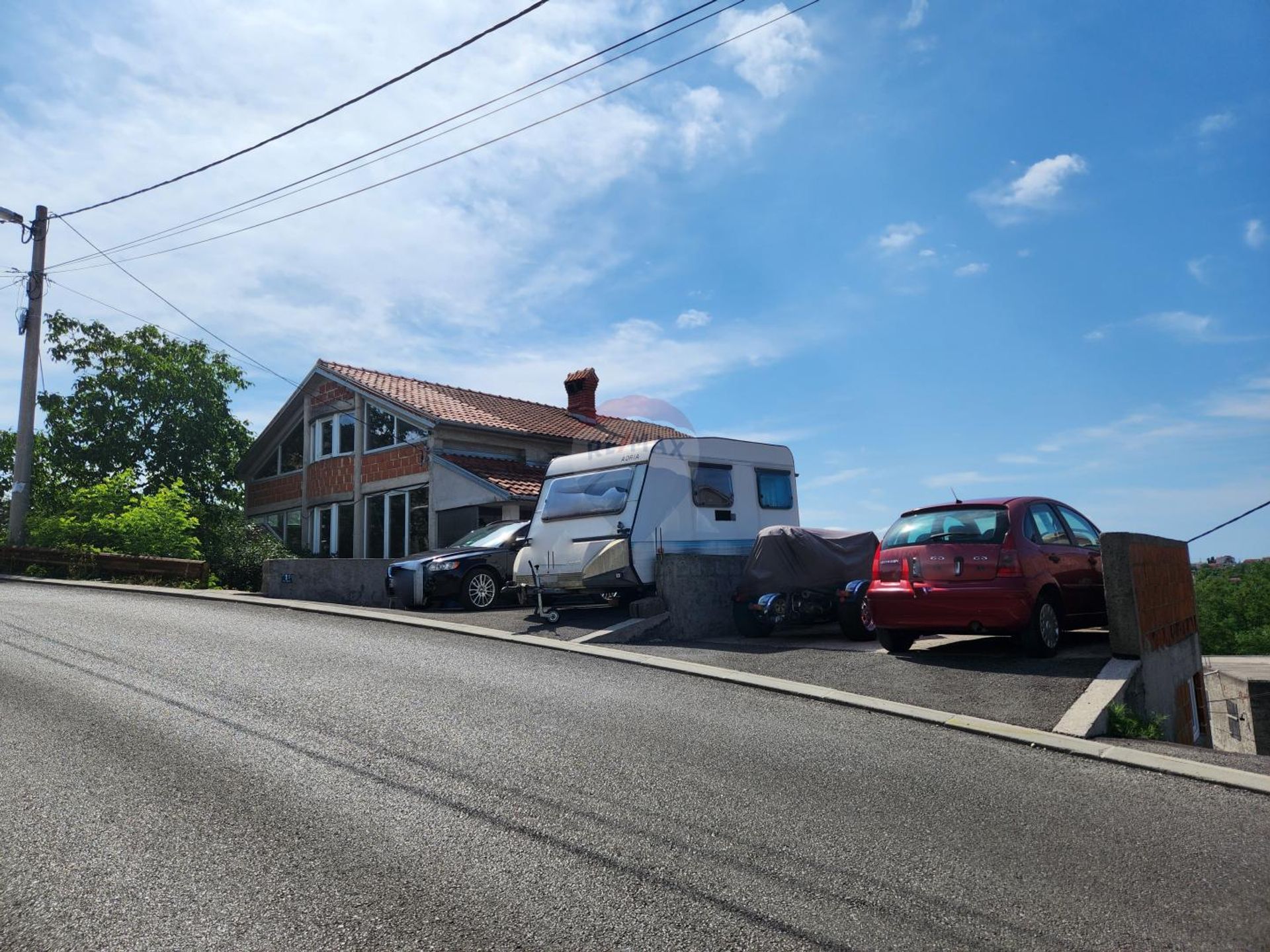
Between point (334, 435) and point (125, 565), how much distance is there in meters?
8.47

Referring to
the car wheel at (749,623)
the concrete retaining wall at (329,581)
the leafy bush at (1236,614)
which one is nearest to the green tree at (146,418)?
the concrete retaining wall at (329,581)

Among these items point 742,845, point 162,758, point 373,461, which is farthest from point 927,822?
point 373,461

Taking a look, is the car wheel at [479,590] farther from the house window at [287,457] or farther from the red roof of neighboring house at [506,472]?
the house window at [287,457]

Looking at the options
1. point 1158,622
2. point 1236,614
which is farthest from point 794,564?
point 1236,614

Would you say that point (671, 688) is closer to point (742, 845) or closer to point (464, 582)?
point (742, 845)

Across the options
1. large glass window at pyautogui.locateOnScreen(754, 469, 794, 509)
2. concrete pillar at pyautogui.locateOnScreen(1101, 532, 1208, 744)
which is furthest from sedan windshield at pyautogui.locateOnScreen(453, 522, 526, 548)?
concrete pillar at pyautogui.locateOnScreen(1101, 532, 1208, 744)

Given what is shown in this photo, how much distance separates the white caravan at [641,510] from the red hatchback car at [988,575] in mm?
3682

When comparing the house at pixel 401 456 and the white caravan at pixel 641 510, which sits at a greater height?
the house at pixel 401 456

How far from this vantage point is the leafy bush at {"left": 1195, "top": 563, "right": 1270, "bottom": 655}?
50812 mm

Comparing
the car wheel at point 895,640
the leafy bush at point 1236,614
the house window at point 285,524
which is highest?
the house window at point 285,524

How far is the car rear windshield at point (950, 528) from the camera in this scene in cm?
911

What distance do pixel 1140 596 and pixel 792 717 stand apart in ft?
13.7

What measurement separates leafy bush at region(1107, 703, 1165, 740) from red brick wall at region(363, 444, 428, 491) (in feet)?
62.8

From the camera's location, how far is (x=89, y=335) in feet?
118
